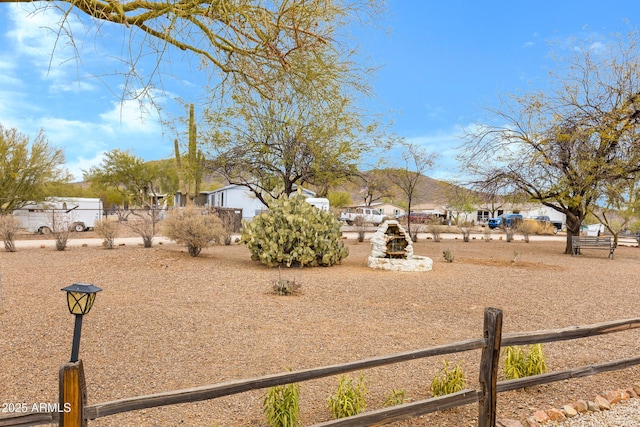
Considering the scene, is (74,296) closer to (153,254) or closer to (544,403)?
(544,403)

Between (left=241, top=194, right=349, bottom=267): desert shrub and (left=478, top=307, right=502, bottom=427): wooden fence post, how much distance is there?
787cm

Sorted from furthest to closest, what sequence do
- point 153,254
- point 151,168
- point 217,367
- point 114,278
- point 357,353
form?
point 151,168
point 153,254
point 114,278
point 357,353
point 217,367

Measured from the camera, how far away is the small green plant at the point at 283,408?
9.97 feet

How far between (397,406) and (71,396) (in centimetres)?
204

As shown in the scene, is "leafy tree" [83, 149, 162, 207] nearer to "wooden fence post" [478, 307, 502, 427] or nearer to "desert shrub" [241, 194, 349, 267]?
"desert shrub" [241, 194, 349, 267]

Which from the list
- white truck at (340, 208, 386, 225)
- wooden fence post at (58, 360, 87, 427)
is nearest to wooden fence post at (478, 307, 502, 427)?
wooden fence post at (58, 360, 87, 427)

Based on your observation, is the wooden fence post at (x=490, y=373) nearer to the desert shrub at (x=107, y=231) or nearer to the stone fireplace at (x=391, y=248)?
the stone fireplace at (x=391, y=248)

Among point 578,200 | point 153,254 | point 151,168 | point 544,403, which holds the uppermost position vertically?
point 151,168

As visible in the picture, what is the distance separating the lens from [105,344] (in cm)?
502

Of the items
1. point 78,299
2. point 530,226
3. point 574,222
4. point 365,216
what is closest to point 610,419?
point 78,299

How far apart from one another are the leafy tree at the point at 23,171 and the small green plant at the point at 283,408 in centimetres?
2513

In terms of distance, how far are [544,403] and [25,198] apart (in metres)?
27.4

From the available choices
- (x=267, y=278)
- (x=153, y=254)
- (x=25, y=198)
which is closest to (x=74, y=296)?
(x=267, y=278)

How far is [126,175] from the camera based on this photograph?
156 feet
